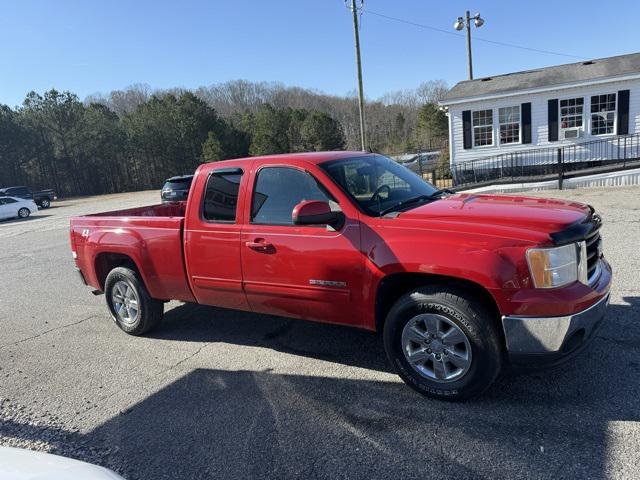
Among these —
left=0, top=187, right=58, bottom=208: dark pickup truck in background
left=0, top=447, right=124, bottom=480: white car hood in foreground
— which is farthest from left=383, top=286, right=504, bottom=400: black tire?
left=0, top=187, right=58, bottom=208: dark pickup truck in background

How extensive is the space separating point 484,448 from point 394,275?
4.26 feet

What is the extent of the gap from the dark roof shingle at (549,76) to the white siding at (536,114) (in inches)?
Result: 14.4

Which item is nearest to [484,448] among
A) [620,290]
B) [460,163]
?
[620,290]

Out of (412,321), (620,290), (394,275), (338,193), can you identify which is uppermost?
(338,193)

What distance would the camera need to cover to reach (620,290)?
5477 millimetres

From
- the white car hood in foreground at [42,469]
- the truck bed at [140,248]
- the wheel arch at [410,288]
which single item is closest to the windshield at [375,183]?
the wheel arch at [410,288]

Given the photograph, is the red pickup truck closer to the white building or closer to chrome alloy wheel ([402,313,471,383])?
chrome alloy wheel ([402,313,471,383])

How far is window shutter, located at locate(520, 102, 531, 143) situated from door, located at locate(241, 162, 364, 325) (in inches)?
689

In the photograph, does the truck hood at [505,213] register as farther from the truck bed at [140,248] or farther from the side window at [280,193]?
the truck bed at [140,248]

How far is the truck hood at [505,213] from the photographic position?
3262 mm

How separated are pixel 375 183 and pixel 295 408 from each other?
2002 millimetres

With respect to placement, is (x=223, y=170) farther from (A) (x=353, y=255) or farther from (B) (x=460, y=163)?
(B) (x=460, y=163)

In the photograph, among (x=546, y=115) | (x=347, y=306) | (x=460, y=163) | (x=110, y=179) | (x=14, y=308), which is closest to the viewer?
(x=347, y=306)

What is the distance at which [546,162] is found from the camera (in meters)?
18.7
